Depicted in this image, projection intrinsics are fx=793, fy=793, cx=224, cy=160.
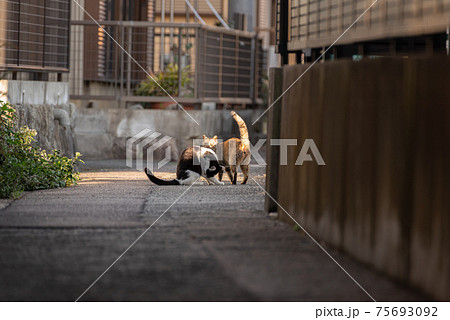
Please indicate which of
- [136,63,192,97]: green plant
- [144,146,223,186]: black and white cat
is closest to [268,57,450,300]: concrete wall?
[144,146,223,186]: black and white cat

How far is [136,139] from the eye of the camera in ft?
50.6

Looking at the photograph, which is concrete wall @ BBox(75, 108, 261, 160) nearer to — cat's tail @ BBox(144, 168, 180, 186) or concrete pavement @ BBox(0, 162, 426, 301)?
cat's tail @ BBox(144, 168, 180, 186)

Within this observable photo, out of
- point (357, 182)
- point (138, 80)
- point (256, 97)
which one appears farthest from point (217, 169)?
point (256, 97)

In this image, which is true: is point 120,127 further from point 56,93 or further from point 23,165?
point 23,165

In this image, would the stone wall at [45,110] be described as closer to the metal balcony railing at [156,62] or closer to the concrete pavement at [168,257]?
the metal balcony railing at [156,62]

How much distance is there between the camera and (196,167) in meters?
10.1

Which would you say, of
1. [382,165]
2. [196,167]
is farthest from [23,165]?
[382,165]

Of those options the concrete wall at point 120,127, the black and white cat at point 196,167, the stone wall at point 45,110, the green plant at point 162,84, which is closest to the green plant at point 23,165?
the black and white cat at point 196,167

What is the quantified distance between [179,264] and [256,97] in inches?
603

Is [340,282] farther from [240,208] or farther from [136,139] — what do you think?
[136,139]

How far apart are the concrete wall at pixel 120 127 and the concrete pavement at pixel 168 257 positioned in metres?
7.61

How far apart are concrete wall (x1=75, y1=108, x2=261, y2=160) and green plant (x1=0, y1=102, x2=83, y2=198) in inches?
189

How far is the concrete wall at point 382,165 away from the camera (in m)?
3.96

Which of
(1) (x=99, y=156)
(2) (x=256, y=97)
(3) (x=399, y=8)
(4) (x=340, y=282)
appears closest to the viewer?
(4) (x=340, y=282)
